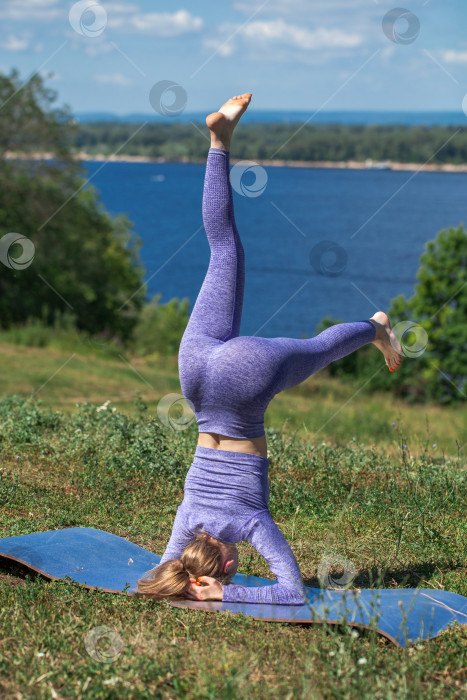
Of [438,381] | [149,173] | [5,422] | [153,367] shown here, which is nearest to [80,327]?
[153,367]

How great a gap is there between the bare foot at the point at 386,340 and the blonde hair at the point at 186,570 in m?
1.50

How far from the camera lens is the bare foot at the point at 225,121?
13.1 ft

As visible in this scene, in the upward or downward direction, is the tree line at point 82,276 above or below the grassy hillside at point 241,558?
above

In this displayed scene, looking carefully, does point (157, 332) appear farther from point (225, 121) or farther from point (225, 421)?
point (225, 421)

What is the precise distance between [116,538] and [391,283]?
4569 cm

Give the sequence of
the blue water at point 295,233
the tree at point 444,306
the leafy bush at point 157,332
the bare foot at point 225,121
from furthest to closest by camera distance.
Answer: the blue water at point 295,233 → the tree at point 444,306 → the leafy bush at point 157,332 → the bare foot at point 225,121

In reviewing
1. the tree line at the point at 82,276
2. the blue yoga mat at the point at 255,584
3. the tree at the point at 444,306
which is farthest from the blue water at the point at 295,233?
the blue yoga mat at the point at 255,584

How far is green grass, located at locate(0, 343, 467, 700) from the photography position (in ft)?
10.3

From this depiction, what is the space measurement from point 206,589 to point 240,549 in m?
1.25

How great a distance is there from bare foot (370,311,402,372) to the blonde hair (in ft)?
4.92

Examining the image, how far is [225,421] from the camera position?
3.92m

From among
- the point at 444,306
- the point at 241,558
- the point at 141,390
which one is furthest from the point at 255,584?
the point at 444,306

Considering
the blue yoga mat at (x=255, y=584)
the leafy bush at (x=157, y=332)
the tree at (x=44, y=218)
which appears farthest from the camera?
the leafy bush at (x=157, y=332)

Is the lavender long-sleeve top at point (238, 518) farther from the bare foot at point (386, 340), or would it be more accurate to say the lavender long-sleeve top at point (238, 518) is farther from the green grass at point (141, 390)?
the green grass at point (141, 390)
